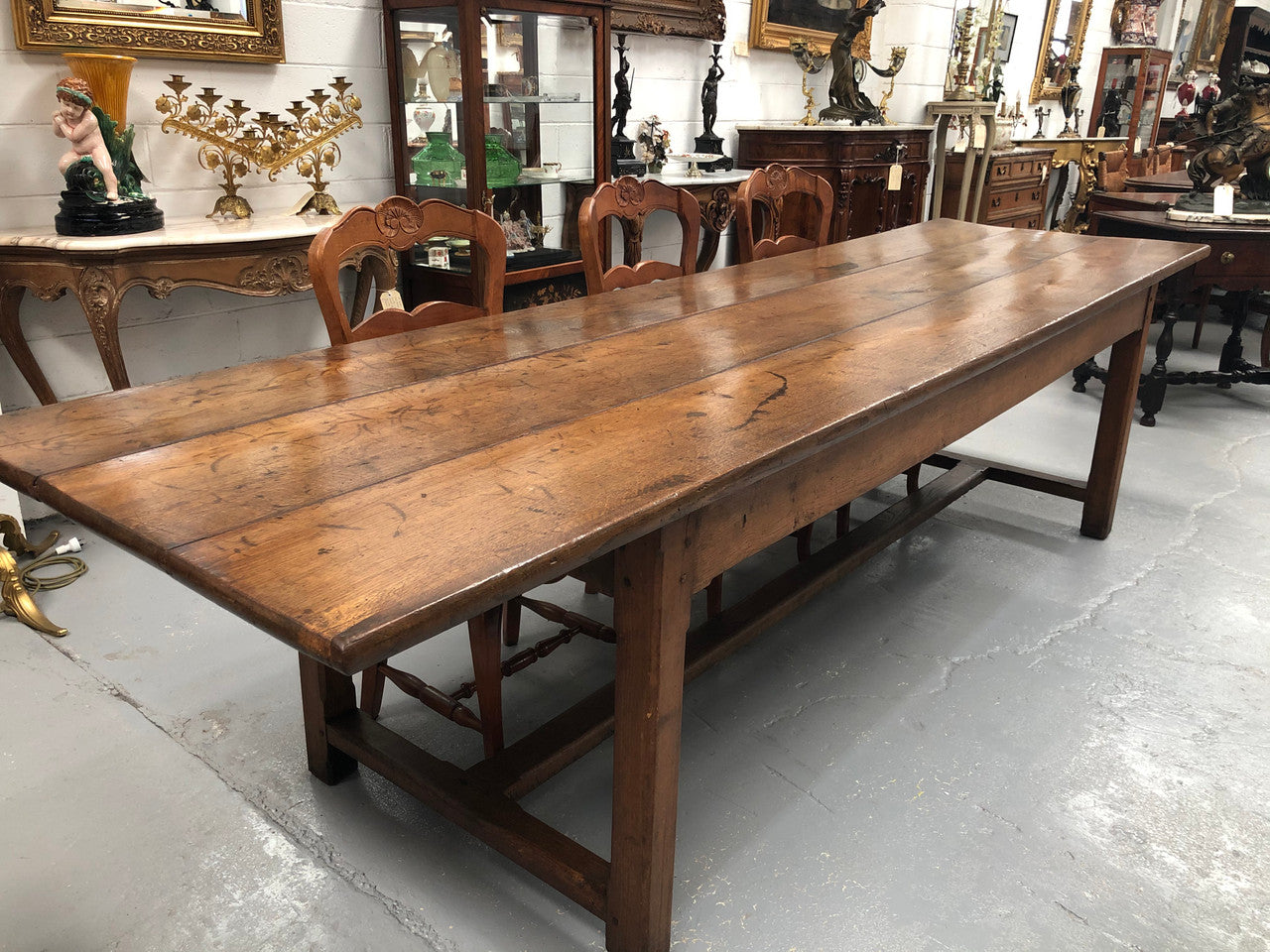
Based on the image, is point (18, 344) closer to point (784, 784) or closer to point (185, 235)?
point (185, 235)

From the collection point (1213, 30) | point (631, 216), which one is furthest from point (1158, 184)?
point (1213, 30)

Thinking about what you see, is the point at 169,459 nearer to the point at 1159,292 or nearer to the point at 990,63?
the point at 1159,292

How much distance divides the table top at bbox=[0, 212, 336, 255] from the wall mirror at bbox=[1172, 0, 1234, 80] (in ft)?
33.0

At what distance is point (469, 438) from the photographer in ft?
3.85

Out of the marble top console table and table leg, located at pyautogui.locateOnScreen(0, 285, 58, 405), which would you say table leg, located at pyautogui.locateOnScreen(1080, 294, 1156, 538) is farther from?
table leg, located at pyautogui.locateOnScreen(0, 285, 58, 405)

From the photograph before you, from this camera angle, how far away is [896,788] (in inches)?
67.9

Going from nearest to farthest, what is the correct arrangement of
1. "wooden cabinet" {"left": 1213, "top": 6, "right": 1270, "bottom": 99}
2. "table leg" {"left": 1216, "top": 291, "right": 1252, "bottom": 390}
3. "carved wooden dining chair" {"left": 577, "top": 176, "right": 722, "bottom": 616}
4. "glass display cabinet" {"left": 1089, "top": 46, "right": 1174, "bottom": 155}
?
1. "carved wooden dining chair" {"left": 577, "top": 176, "right": 722, "bottom": 616}
2. "table leg" {"left": 1216, "top": 291, "right": 1252, "bottom": 390}
3. "glass display cabinet" {"left": 1089, "top": 46, "right": 1174, "bottom": 155}
4. "wooden cabinet" {"left": 1213, "top": 6, "right": 1270, "bottom": 99}

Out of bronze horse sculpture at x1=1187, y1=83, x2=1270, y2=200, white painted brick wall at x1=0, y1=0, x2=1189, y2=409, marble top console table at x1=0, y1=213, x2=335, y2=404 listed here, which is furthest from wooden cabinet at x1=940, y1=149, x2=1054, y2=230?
marble top console table at x1=0, y1=213, x2=335, y2=404

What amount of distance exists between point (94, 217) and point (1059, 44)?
7765 mm

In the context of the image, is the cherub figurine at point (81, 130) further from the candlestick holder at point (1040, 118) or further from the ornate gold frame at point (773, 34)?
the candlestick holder at point (1040, 118)

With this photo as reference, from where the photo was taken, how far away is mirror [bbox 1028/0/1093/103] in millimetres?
7508

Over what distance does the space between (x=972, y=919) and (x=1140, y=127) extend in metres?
9.52

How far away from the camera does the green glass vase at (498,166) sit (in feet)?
10.7

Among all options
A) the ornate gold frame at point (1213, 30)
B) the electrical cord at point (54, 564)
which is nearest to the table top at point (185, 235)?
the electrical cord at point (54, 564)
